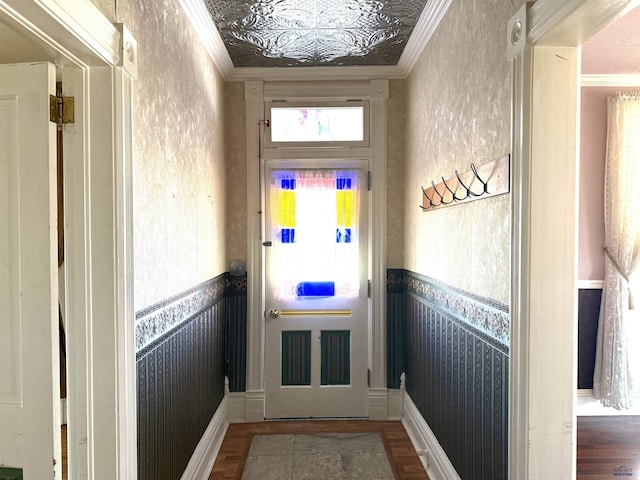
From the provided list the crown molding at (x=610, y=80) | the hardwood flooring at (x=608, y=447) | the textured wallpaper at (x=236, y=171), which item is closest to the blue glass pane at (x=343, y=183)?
the textured wallpaper at (x=236, y=171)

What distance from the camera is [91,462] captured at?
1.40 meters

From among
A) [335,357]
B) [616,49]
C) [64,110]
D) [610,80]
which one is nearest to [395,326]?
[335,357]

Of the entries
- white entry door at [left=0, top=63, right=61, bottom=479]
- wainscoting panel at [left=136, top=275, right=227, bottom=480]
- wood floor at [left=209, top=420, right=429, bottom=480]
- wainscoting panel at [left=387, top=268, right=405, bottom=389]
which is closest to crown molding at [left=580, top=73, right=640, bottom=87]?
wainscoting panel at [left=387, top=268, right=405, bottom=389]

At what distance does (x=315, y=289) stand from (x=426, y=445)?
4.39ft

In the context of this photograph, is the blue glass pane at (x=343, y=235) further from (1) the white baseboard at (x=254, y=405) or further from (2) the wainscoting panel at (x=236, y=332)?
(1) the white baseboard at (x=254, y=405)

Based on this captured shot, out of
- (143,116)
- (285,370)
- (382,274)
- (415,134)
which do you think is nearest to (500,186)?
(143,116)

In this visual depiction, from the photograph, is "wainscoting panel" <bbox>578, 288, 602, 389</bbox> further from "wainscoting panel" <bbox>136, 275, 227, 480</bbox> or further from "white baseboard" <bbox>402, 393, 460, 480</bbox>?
"wainscoting panel" <bbox>136, 275, 227, 480</bbox>

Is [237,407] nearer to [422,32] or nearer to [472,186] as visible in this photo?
[472,186]

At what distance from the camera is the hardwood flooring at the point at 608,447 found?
2.60 metres

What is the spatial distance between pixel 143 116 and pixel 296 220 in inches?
72.4

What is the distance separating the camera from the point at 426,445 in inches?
107

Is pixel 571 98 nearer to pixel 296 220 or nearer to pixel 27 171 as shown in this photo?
pixel 27 171

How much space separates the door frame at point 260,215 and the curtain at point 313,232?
0.13 m

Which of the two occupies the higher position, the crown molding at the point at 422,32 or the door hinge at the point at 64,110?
→ the crown molding at the point at 422,32
